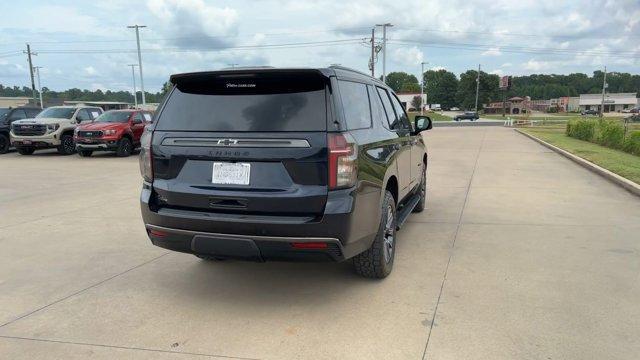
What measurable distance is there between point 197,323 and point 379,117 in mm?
2533

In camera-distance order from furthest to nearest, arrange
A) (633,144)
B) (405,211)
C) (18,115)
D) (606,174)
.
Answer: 1. (18,115)
2. (633,144)
3. (606,174)
4. (405,211)


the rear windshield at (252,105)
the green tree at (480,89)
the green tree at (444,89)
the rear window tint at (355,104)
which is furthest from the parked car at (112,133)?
the green tree at (444,89)

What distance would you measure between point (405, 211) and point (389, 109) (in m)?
1.17

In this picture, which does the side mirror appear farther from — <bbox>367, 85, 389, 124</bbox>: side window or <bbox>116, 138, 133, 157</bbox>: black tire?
<bbox>116, 138, 133, 157</bbox>: black tire

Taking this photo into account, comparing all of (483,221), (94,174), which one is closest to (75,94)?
(94,174)

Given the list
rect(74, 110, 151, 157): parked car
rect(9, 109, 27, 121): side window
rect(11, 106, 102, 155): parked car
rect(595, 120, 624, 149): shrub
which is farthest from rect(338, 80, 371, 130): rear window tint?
rect(9, 109, 27, 121): side window

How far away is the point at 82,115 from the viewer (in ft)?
61.7

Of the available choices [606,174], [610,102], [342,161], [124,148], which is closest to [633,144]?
[606,174]

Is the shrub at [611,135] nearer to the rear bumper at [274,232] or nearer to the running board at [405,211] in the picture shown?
the running board at [405,211]

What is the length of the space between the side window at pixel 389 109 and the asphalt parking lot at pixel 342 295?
4.63ft

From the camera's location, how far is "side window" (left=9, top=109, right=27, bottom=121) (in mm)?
19103

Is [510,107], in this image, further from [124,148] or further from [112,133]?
[112,133]

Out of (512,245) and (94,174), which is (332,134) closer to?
(512,245)

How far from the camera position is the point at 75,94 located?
12962cm
